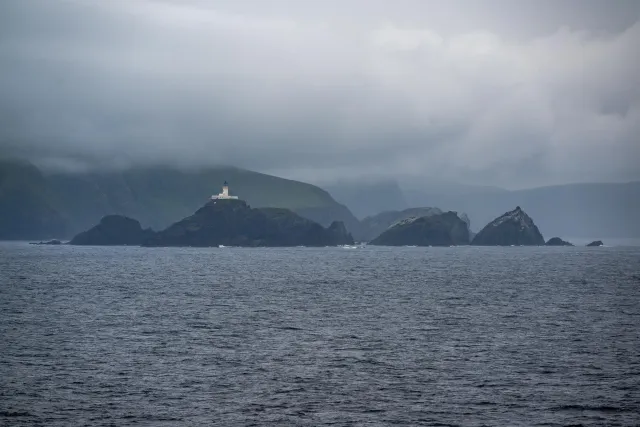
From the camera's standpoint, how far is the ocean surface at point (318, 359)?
47000 millimetres

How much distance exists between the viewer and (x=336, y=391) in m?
52.2

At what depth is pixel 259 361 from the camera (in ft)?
204

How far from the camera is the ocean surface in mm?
47000

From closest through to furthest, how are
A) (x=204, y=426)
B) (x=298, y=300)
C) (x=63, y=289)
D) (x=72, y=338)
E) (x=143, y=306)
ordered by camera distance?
(x=204, y=426), (x=72, y=338), (x=143, y=306), (x=298, y=300), (x=63, y=289)

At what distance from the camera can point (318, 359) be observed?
208 feet

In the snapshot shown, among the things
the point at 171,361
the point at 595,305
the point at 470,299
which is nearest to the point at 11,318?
the point at 171,361

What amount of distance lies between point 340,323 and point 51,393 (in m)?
40.2

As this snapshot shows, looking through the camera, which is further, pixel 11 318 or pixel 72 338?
pixel 11 318

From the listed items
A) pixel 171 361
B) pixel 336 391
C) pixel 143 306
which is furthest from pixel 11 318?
pixel 336 391

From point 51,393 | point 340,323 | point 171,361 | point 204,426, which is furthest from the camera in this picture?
point 340,323

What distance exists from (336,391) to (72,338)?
32.5 meters

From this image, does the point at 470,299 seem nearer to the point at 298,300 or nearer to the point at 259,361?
the point at 298,300

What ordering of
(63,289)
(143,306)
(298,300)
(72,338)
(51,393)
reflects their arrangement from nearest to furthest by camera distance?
(51,393) < (72,338) < (143,306) < (298,300) < (63,289)

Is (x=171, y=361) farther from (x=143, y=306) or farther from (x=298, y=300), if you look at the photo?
(x=298, y=300)
